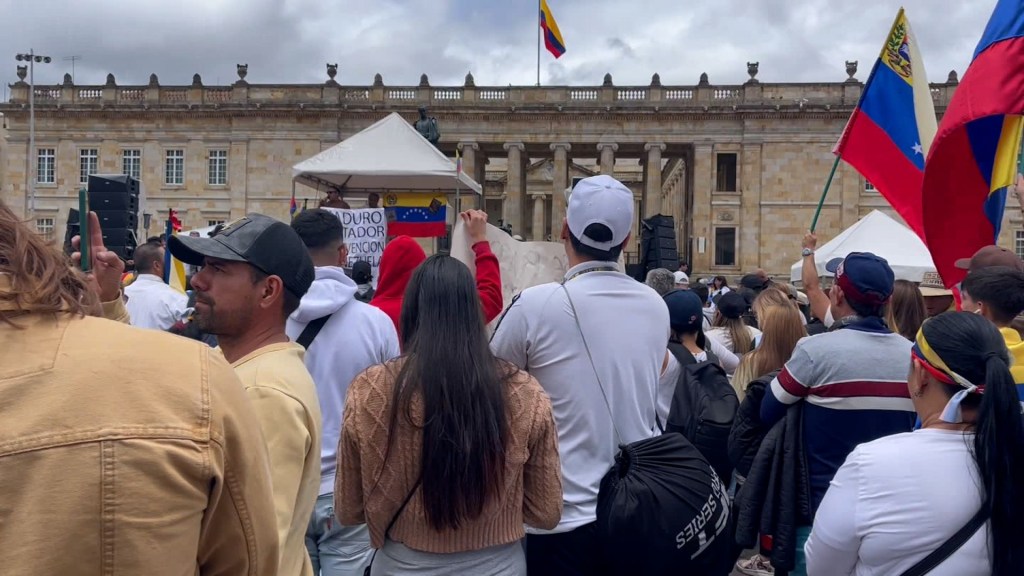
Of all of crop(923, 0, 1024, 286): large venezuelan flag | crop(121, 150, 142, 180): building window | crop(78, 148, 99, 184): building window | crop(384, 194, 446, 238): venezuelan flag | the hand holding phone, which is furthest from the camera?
crop(78, 148, 99, 184): building window

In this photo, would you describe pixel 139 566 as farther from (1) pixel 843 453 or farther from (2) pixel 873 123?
(2) pixel 873 123

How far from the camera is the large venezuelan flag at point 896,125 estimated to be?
22.7 ft

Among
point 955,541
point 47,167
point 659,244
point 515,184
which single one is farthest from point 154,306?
point 47,167

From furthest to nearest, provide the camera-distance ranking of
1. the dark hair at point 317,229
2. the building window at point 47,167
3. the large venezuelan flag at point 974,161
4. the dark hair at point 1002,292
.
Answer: the building window at point 47,167 → the large venezuelan flag at point 974,161 → the dark hair at point 317,229 → the dark hair at point 1002,292

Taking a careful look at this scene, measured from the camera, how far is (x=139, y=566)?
132 cm

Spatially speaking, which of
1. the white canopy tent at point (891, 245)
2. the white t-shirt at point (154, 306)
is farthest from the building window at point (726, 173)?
the white t-shirt at point (154, 306)

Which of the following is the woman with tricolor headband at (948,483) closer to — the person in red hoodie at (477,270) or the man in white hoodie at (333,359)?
the man in white hoodie at (333,359)

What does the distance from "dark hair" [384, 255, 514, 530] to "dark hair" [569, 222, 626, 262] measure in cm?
84

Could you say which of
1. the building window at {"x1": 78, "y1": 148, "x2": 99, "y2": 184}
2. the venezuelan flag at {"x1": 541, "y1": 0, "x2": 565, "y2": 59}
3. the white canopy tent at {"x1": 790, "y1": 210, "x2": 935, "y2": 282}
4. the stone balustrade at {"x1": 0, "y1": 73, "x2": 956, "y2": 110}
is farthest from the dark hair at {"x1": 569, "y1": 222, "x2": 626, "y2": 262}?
the building window at {"x1": 78, "y1": 148, "x2": 99, "y2": 184}

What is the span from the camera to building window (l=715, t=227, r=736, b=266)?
149 feet

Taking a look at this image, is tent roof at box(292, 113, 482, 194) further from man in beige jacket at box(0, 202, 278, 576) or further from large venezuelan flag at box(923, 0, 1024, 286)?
man in beige jacket at box(0, 202, 278, 576)

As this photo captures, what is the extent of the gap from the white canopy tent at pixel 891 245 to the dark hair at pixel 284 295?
45.9 ft

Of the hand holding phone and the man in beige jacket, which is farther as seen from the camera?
the hand holding phone

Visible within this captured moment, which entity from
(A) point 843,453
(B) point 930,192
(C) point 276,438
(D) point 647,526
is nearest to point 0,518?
(C) point 276,438
